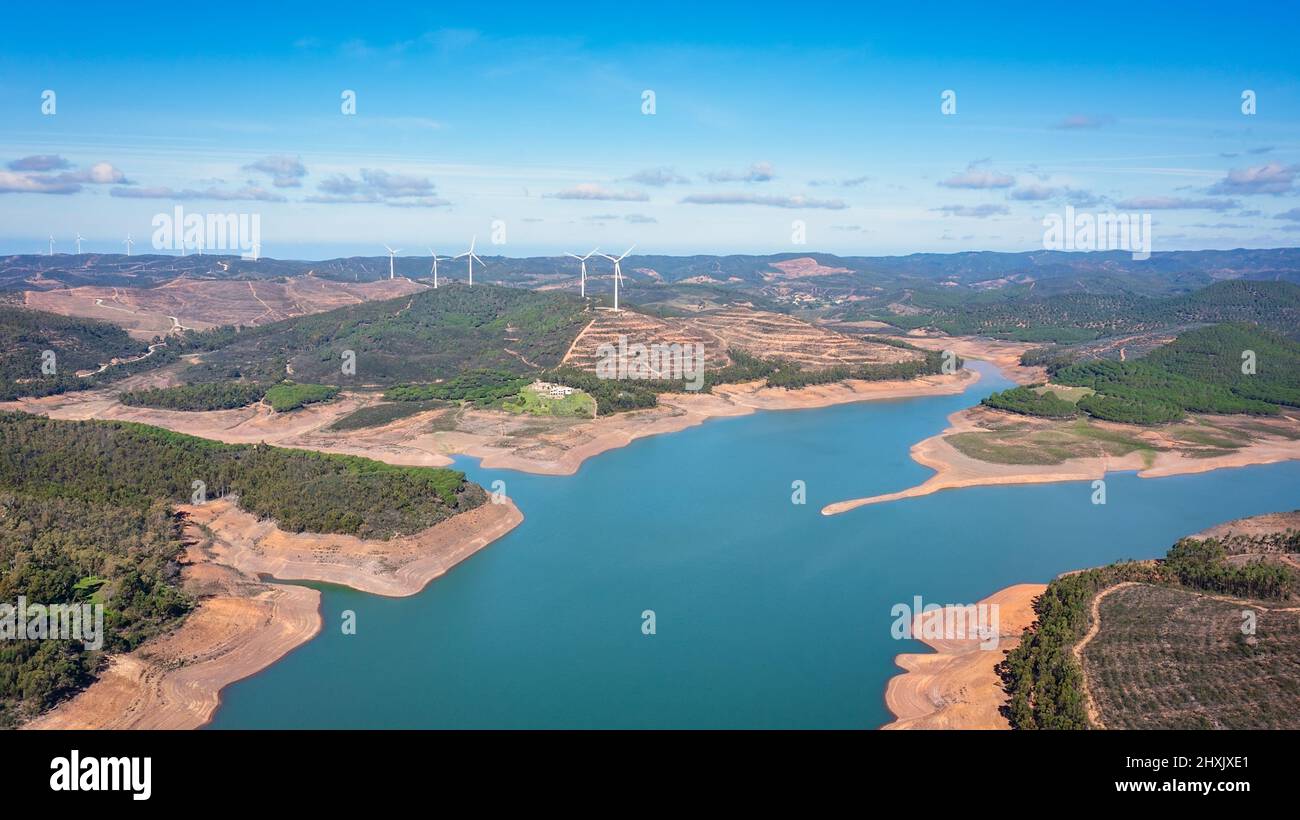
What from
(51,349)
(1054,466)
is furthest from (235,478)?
(51,349)

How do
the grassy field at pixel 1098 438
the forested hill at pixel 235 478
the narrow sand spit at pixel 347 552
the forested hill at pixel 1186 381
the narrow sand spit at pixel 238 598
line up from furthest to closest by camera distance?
1. the forested hill at pixel 1186 381
2. the grassy field at pixel 1098 438
3. the forested hill at pixel 235 478
4. the narrow sand spit at pixel 347 552
5. the narrow sand spit at pixel 238 598

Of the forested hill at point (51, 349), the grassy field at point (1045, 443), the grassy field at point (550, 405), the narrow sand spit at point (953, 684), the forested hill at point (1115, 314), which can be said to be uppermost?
the forested hill at point (1115, 314)

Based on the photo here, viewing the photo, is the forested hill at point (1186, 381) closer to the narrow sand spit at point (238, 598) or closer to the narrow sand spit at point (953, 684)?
the narrow sand spit at point (953, 684)

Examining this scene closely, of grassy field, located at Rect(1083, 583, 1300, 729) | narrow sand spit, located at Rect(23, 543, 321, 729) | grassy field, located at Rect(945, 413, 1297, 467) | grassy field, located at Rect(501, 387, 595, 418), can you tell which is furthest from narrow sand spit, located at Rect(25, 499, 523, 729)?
grassy field, located at Rect(945, 413, 1297, 467)

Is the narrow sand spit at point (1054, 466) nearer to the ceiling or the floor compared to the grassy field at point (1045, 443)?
nearer to the floor

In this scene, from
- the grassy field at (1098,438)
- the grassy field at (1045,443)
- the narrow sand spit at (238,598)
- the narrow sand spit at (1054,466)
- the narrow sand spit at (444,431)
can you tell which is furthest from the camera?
the grassy field at (1098,438)

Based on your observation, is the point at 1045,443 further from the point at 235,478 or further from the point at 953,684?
the point at 235,478

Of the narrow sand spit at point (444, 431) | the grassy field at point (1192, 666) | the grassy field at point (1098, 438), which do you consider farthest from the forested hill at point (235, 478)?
the grassy field at point (1098, 438)
